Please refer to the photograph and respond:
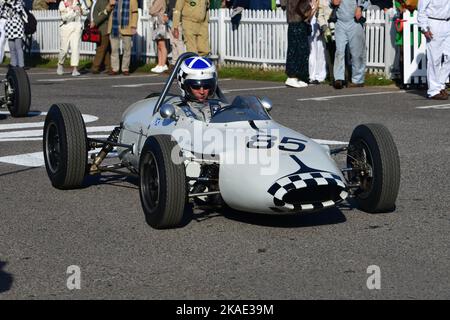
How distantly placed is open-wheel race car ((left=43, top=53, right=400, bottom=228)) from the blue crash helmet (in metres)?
0.12

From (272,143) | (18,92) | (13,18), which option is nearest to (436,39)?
(18,92)

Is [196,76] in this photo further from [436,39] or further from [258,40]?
[258,40]

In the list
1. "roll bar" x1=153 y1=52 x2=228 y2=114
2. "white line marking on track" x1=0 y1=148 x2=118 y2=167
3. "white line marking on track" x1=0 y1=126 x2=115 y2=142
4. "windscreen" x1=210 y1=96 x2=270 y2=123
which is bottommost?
"white line marking on track" x1=0 y1=148 x2=118 y2=167

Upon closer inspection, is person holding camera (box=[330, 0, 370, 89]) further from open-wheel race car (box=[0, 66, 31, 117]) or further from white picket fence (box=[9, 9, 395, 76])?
open-wheel race car (box=[0, 66, 31, 117])

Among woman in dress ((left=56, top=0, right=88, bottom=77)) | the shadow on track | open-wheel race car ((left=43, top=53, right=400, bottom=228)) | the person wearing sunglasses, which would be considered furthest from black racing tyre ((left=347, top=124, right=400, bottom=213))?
woman in dress ((left=56, top=0, right=88, bottom=77))

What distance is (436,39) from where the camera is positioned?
57.7ft

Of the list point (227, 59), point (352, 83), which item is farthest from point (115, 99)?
point (227, 59)

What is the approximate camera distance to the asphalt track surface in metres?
6.69

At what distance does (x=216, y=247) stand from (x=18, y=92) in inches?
339

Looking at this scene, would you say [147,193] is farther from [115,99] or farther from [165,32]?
[165,32]

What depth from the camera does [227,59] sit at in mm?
24719

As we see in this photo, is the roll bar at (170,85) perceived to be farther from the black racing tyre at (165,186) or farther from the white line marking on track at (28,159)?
the white line marking on track at (28,159)

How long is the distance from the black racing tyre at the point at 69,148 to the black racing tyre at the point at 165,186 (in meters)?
1.38

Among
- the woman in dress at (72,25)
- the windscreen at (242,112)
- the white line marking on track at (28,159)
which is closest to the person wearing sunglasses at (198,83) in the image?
the windscreen at (242,112)
